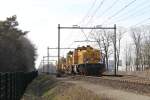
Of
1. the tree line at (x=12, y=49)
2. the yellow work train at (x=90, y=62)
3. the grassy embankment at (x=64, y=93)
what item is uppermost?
the tree line at (x=12, y=49)

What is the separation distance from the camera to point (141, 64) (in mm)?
125812

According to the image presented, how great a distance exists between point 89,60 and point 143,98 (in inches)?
1374

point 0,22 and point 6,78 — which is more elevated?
point 0,22

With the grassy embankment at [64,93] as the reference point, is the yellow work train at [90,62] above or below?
above

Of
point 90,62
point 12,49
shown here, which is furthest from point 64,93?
point 12,49

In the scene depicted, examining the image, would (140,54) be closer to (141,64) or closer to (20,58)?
(141,64)

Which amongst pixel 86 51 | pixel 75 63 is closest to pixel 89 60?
pixel 86 51

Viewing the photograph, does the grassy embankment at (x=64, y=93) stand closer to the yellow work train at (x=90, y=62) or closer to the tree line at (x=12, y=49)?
the yellow work train at (x=90, y=62)

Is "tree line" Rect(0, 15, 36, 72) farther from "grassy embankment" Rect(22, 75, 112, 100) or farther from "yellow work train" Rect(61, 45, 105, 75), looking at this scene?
"grassy embankment" Rect(22, 75, 112, 100)

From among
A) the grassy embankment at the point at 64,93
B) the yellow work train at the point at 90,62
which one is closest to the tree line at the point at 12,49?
the yellow work train at the point at 90,62

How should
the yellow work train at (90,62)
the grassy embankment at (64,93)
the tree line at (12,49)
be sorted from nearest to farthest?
1. the grassy embankment at (64,93)
2. the yellow work train at (90,62)
3. the tree line at (12,49)

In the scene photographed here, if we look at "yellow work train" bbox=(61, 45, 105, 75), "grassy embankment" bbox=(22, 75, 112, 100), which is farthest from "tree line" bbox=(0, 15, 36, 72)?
"grassy embankment" bbox=(22, 75, 112, 100)

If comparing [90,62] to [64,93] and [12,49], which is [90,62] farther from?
[12,49]

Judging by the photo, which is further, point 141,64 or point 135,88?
point 141,64
